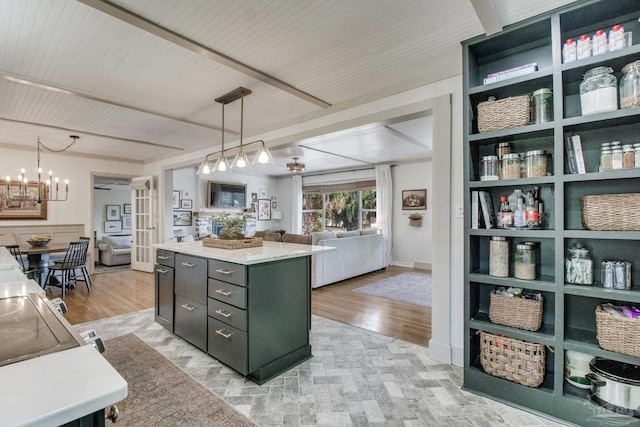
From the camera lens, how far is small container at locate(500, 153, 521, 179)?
206 centimetres

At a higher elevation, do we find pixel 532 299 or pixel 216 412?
pixel 532 299

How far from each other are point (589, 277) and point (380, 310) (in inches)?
95.4

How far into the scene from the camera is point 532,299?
79.4 inches

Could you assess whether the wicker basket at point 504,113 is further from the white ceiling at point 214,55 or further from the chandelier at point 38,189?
the chandelier at point 38,189

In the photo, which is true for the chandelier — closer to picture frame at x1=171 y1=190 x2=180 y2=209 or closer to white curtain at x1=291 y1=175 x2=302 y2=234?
picture frame at x1=171 y1=190 x2=180 y2=209

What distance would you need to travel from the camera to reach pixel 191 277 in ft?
8.91

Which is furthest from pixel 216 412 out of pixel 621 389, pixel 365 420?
pixel 621 389

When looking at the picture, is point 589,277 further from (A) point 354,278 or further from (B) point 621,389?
(A) point 354,278

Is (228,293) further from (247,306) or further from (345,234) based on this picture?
(345,234)

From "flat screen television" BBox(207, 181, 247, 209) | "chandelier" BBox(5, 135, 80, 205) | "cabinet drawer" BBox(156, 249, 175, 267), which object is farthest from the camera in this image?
"flat screen television" BBox(207, 181, 247, 209)

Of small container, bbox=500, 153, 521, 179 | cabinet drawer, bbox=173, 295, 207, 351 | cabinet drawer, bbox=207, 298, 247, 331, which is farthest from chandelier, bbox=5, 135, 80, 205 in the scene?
small container, bbox=500, 153, 521, 179

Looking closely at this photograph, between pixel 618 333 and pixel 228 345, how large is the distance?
2408mm

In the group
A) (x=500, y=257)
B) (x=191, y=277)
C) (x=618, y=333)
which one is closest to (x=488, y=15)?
(x=500, y=257)

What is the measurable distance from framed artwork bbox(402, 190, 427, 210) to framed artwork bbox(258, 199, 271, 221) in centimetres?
419
